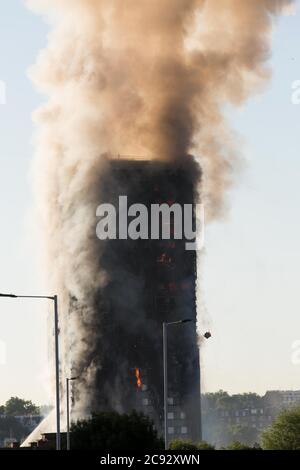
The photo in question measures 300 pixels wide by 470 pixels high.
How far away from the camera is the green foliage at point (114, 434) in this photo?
181250 millimetres

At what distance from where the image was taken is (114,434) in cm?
18338

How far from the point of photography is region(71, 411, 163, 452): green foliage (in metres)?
181
